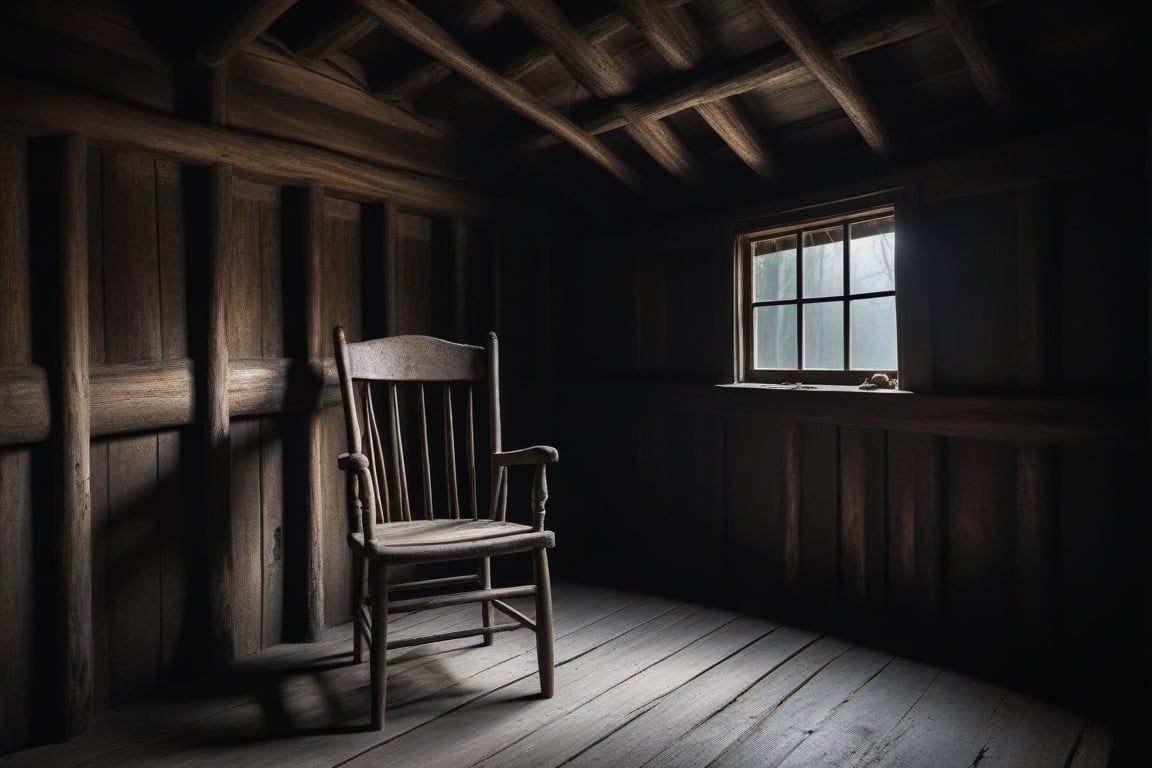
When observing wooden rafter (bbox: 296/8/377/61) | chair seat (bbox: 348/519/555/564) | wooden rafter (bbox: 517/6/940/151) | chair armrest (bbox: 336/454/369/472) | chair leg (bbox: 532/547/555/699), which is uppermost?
wooden rafter (bbox: 296/8/377/61)

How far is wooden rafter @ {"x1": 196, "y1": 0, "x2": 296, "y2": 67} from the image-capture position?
78.7 inches

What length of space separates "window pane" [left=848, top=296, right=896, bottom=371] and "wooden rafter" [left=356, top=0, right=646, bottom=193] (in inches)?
44.6

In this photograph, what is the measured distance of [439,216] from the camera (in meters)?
3.10

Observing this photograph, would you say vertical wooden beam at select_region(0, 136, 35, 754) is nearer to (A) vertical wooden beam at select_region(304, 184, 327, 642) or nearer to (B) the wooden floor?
(B) the wooden floor

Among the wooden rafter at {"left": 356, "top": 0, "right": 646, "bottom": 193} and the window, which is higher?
the wooden rafter at {"left": 356, "top": 0, "right": 646, "bottom": 193}

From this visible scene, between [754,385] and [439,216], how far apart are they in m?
1.60

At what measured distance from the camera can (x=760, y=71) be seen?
2.21 metres

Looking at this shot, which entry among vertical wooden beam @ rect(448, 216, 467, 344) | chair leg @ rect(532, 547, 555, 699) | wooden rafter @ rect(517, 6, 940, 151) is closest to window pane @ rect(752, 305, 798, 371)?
wooden rafter @ rect(517, 6, 940, 151)

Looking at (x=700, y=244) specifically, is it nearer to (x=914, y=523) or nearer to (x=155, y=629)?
(x=914, y=523)

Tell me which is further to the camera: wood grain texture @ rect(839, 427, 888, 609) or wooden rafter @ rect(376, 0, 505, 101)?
wood grain texture @ rect(839, 427, 888, 609)

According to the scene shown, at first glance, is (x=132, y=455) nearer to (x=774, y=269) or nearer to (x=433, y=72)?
(x=433, y=72)

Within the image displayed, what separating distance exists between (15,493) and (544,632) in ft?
5.11

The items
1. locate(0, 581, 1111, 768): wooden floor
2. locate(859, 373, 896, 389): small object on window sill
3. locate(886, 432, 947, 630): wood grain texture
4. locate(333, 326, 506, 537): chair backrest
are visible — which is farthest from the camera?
locate(859, 373, 896, 389): small object on window sill

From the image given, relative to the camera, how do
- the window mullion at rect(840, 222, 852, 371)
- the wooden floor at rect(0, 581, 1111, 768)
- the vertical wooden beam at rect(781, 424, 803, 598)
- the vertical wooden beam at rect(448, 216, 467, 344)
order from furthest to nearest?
1. the vertical wooden beam at rect(448, 216, 467, 344)
2. the vertical wooden beam at rect(781, 424, 803, 598)
3. the window mullion at rect(840, 222, 852, 371)
4. the wooden floor at rect(0, 581, 1111, 768)
